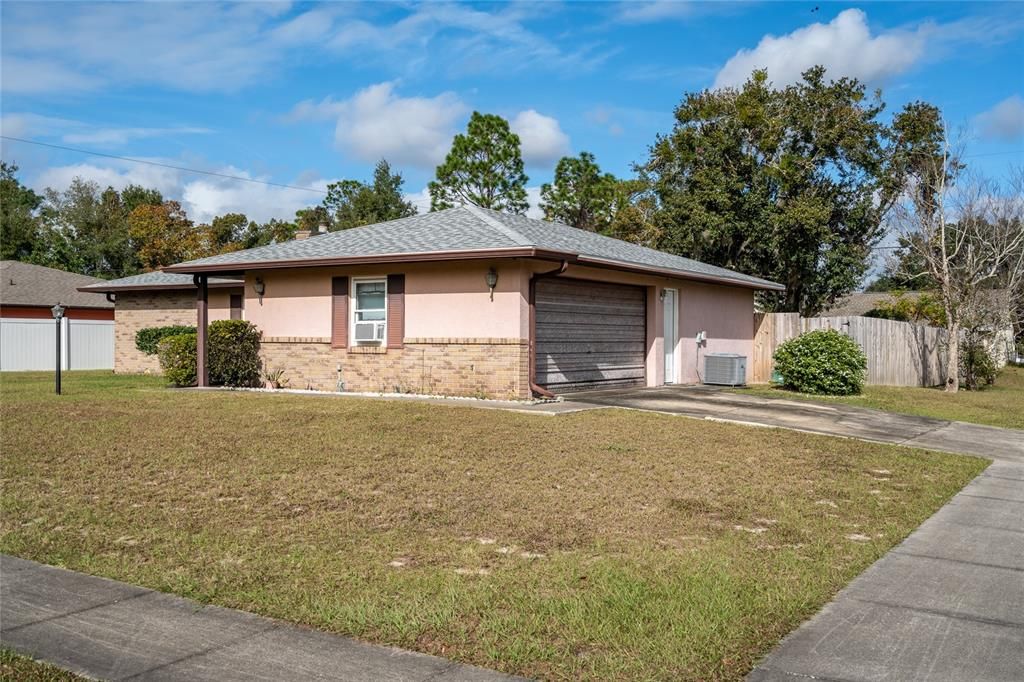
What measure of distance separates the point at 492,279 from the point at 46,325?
65.8 feet

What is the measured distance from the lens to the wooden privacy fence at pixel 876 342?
22141 mm

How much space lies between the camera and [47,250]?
54.3m

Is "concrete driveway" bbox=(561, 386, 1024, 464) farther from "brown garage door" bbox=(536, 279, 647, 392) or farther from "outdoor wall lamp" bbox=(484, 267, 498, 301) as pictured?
"outdoor wall lamp" bbox=(484, 267, 498, 301)

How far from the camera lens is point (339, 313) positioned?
1698 centimetres

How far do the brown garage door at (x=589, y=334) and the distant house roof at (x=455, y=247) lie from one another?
2.67 feet

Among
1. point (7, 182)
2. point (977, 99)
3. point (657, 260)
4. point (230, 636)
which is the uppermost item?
point (7, 182)

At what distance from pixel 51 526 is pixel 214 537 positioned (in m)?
1.45

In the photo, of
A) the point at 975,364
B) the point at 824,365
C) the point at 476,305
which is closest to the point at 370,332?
the point at 476,305

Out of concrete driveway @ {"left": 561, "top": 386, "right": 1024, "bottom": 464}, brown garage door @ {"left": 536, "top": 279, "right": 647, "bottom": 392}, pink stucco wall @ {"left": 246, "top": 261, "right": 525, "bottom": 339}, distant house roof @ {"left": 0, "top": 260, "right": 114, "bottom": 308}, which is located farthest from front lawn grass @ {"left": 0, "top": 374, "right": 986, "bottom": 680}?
distant house roof @ {"left": 0, "top": 260, "right": 114, "bottom": 308}

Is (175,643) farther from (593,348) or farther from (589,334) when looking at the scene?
(593,348)

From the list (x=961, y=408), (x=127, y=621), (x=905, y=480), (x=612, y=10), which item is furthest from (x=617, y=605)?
(x=961, y=408)

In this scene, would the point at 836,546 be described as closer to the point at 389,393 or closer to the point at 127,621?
the point at 127,621

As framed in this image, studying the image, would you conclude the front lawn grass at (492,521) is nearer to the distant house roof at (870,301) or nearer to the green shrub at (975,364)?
the green shrub at (975,364)

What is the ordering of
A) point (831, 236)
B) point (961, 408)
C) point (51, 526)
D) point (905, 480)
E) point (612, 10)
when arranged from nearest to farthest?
point (51, 526)
point (905, 480)
point (612, 10)
point (961, 408)
point (831, 236)
